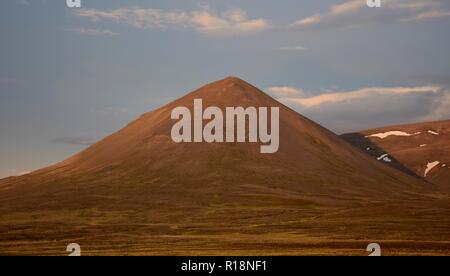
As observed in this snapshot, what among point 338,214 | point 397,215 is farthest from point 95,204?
point 397,215

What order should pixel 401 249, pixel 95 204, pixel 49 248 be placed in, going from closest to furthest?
pixel 401 249 → pixel 49 248 → pixel 95 204

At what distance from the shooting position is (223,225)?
143 meters

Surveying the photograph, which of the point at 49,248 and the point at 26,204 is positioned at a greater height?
the point at 26,204

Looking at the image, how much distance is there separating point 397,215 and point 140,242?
7298 centimetres

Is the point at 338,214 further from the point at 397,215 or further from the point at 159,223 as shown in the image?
the point at 159,223

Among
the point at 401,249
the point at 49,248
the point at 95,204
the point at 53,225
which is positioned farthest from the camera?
the point at 95,204
